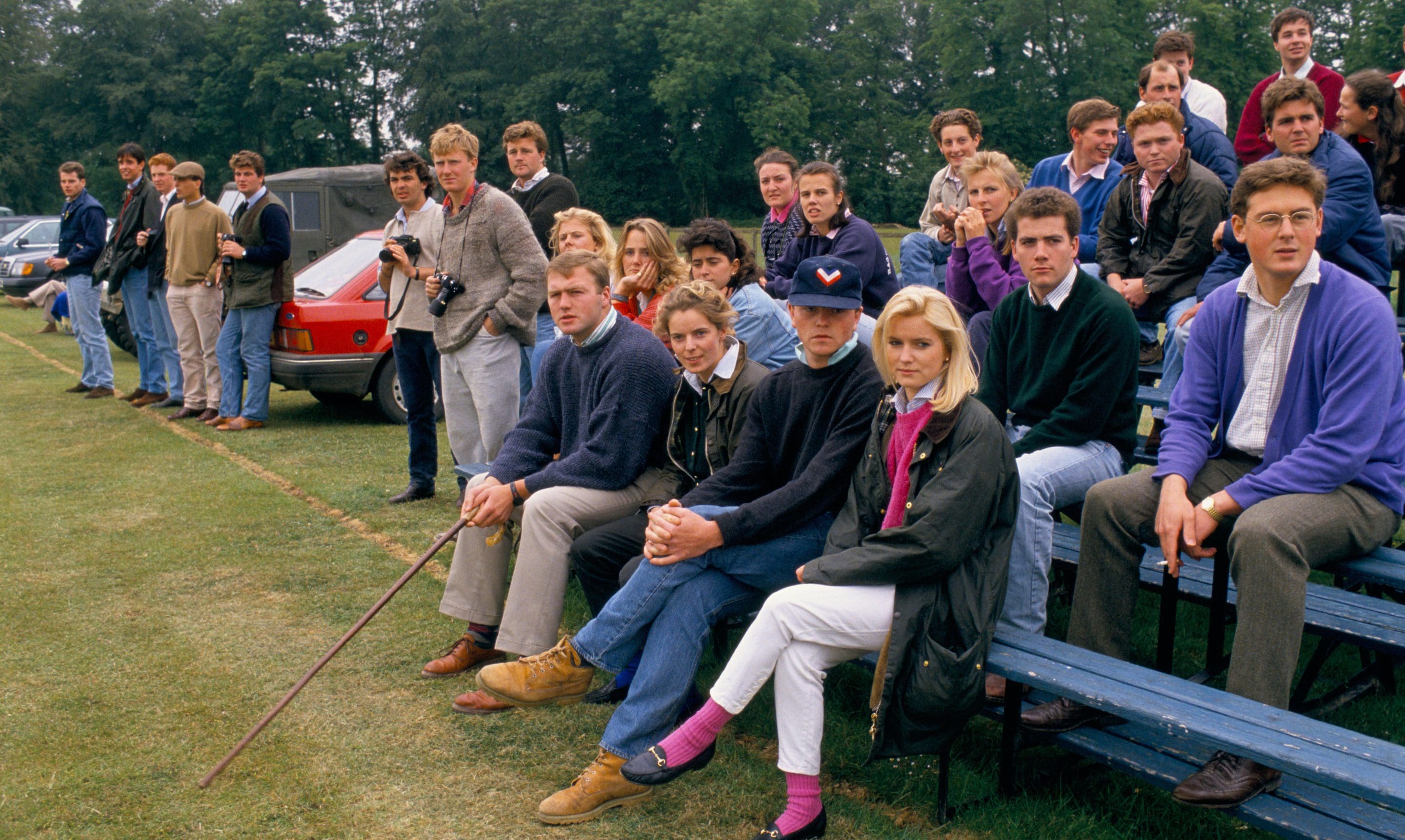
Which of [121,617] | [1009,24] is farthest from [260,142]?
[121,617]

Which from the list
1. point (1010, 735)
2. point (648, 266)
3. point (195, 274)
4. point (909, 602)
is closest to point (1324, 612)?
point (1010, 735)

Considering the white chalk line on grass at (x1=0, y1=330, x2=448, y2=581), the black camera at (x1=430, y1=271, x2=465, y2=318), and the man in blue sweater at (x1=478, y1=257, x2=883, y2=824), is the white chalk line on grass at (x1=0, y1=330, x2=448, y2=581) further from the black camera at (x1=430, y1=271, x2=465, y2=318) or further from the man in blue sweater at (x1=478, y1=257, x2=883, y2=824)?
the man in blue sweater at (x1=478, y1=257, x2=883, y2=824)

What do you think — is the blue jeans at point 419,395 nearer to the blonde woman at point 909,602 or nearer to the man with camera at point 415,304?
the man with camera at point 415,304

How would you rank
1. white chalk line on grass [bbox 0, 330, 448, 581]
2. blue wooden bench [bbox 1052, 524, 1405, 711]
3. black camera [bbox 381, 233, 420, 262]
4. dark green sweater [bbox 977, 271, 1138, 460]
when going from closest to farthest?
blue wooden bench [bbox 1052, 524, 1405, 711] → dark green sweater [bbox 977, 271, 1138, 460] → white chalk line on grass [bbox 0, 330, 448, 581] → black camera [bbox 381, 233, 420, 262]

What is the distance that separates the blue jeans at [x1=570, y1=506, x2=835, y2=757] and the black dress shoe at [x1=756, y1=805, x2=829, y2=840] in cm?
49

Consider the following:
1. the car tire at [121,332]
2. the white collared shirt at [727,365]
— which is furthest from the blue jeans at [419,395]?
the car tire at [121,332]

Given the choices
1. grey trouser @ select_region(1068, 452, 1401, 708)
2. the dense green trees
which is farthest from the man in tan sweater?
the dense green trees

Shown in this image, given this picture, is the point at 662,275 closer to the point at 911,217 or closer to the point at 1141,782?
the point at 1141,782

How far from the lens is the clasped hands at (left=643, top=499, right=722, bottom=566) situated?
3547mm

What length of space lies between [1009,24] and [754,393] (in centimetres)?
5194

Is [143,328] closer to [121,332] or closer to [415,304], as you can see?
[121,332]

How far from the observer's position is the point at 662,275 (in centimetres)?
558

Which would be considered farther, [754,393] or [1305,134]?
[1305,134]

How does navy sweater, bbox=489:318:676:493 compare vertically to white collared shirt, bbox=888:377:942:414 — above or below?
below
